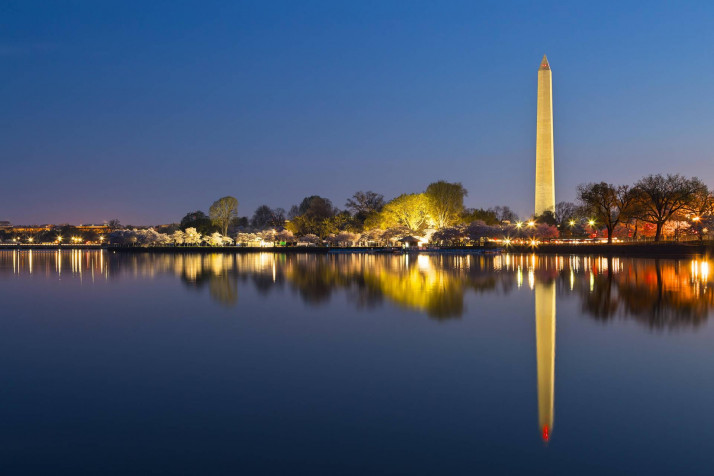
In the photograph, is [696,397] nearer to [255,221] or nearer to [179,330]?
[179,330]

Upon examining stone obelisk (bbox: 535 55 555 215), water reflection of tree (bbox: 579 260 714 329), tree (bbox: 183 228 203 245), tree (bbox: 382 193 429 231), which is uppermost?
stone obelisk (bbox: 535 55 555 215)

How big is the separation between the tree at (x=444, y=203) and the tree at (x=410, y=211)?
36.9 inches

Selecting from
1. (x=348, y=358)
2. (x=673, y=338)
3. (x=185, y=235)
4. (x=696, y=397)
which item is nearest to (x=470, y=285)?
(x=673, y=338)

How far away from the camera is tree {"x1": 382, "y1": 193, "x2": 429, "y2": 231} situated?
277ft

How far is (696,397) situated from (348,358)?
17.8 ft

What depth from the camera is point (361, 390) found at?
29.2 ft

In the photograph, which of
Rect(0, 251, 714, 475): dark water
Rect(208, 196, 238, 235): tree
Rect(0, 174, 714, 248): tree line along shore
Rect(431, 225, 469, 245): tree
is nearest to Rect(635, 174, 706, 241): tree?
Rect(0, 174, 714, 248): tree line along shore

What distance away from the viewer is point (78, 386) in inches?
365

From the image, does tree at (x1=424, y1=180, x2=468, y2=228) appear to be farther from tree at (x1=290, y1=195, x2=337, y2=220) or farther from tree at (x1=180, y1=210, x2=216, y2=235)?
tree at (x1=180, y1=210, x2=216, y2=235)

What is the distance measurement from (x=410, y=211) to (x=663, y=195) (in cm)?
3193

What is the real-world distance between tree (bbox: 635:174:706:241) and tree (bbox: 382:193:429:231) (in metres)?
27.7

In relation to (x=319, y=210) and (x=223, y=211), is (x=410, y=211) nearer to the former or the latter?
(x=319, y=210)

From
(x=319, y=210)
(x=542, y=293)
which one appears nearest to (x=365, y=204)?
(x=319, y=210)

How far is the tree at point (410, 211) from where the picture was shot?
3327 inches
